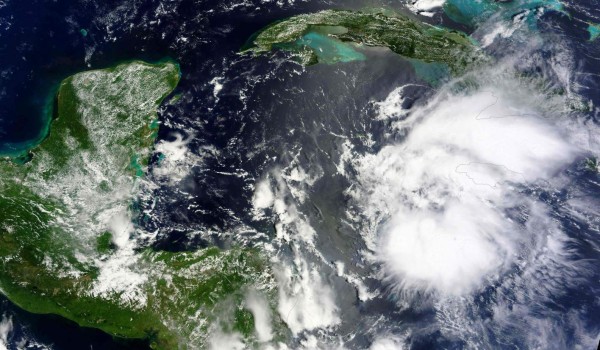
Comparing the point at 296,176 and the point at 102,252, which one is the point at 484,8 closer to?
the point at 296,176

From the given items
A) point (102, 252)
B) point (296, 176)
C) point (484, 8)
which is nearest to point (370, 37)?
point (484, 8)

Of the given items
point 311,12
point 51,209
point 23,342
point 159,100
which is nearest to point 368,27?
point 311,12

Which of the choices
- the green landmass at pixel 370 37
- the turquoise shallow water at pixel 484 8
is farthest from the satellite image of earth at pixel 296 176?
the turquoise shallow water at pixel 484 8

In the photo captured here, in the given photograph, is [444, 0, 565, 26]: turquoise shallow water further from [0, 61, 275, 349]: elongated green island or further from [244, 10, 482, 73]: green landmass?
[0, 61, 275, 349]: elongated green island

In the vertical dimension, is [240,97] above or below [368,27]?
below

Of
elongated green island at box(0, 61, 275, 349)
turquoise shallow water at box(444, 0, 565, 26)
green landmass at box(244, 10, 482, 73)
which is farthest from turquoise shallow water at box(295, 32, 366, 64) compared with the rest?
elongated green island at box(0, 61, 275, 349)

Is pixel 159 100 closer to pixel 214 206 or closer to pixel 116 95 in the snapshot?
pixel 116 95
